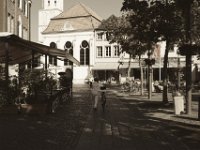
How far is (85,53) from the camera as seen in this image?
72.7 m

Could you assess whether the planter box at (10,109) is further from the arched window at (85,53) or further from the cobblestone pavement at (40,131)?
the arched window at (85,53)

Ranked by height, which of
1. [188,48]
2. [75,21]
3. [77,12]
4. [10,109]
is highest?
[77,12]

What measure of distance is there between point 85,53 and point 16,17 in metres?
34.8

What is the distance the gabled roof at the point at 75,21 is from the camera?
72.5 metres

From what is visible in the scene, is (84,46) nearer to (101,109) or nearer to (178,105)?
(101,109)

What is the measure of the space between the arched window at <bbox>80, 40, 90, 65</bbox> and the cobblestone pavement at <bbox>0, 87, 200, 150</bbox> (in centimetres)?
5521

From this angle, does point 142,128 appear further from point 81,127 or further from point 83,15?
point 83,15

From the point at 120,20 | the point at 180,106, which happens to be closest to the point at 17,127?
the point at 180,106

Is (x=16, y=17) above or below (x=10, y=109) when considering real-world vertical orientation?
above

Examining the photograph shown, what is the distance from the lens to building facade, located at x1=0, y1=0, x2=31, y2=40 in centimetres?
3328

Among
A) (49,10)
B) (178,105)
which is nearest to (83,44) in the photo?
(49,10)

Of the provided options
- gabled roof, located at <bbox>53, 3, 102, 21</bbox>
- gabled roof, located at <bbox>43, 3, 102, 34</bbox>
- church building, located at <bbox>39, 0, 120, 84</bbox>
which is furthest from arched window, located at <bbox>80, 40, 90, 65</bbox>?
gabled roof, located at <bbox>53, 3, 102, 21</bbox>

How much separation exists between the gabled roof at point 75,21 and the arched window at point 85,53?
8.41 feet

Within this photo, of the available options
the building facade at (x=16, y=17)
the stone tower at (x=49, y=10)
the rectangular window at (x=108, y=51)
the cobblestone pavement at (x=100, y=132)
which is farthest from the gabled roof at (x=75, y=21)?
the cobblestone pavement at (x=100, y=132)
